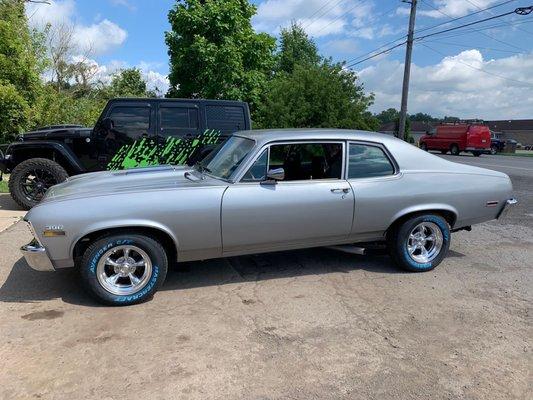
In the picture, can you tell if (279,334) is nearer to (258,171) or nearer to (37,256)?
(258,171)

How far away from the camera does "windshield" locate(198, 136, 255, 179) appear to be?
4.68 meters

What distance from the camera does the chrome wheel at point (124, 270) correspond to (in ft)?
13.6

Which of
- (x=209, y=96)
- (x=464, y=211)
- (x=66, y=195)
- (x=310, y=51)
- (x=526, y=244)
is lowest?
(x=526, y=244)

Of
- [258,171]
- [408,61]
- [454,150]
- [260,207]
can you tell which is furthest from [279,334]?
[454,150]

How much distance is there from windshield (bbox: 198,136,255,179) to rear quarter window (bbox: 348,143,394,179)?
1.10m

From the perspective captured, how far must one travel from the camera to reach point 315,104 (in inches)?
683

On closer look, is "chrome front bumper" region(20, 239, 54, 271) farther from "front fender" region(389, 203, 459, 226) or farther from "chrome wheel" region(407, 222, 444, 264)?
"chrome wheel" region(407, 222, 444, 264)

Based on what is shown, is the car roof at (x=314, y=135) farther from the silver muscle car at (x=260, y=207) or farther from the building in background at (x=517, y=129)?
the building in background at (x=517, y=129)

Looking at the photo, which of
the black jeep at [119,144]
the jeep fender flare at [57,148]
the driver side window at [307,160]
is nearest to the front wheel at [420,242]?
the driver side window at [307,160]

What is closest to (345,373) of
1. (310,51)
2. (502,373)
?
(502,373)

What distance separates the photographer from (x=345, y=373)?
317 centimetres

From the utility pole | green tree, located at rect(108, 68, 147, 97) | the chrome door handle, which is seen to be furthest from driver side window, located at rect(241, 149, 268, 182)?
green tree, located at rect(108, 68, 147, 97)

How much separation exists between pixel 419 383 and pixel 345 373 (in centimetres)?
48

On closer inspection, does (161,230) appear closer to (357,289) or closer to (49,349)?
(49,349)
